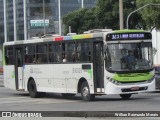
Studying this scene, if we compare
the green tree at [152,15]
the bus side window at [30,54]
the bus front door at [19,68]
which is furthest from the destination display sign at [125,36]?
the green tree at [152,15]

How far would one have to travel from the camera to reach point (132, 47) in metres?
19.0

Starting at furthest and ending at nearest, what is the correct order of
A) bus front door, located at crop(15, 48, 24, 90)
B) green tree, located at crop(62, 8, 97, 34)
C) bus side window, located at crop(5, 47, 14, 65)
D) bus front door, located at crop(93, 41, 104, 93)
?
green tree, located at crop(62, 8, 97, 34) < bus side window, located at crop(5, 47, 14, 65) < bus front door, located at crop(15, 48, 24, 90) < bus front door, located at crop(93, 41, 104, 93)

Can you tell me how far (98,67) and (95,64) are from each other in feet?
0.59

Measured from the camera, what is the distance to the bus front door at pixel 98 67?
19141mm

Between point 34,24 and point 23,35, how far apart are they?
32.4 ft

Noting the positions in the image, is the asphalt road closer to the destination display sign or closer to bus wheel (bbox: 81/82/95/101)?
bus wheel (bbox: 81/82/95/101)

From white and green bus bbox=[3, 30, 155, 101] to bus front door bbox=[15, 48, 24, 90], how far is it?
1516 millimetres

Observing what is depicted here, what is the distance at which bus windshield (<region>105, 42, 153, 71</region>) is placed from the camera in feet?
61.2

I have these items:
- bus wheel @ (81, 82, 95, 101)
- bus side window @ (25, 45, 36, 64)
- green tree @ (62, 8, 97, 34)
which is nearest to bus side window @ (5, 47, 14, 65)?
bus side window @ (25, 45, 36, 64)

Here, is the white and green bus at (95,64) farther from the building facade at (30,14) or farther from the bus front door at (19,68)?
the building facade at (30,14)

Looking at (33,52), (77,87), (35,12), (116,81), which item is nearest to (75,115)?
(116,81)

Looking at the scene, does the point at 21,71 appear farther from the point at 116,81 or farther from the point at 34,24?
the point at 34,24

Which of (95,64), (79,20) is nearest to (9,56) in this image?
(95,64)

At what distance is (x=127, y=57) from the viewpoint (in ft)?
61.3
